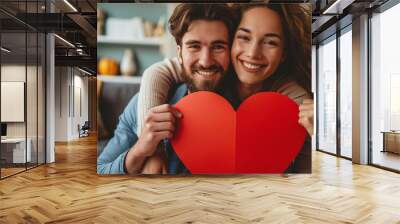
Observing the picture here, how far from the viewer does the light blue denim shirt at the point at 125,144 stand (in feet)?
21.2

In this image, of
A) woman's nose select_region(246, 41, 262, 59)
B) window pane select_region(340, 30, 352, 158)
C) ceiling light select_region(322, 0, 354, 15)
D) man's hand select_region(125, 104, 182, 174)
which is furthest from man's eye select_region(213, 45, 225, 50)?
window pane select_region(340, 30, 352, 158)

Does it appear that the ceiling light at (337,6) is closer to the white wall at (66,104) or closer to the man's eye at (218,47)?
the man's eye at (218,47)

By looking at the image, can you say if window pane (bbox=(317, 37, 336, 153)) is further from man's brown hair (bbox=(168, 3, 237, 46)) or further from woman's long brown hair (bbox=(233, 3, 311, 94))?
man's brown hair (bbox=(168, 3, 237, 46))

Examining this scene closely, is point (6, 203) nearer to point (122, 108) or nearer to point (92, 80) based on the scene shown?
point (122, 108)

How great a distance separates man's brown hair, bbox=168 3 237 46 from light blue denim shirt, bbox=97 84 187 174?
946 millimetres

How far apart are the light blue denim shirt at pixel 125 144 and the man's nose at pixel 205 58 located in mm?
476

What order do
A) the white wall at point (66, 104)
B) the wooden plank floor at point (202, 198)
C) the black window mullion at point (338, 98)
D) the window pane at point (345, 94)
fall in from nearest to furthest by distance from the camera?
the wooden plank floor at point (202, 198)
the window pane at point (345, 94)
the black window mullion at point (338, 98)
the white wall at point (66, 104)

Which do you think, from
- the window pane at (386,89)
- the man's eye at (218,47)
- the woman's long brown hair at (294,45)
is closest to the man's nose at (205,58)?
the man's eye at (218,47)

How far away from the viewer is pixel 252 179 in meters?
6.46

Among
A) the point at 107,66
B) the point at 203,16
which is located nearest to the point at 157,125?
the point at 107,66

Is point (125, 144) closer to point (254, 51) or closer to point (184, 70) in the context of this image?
point (184, 70)

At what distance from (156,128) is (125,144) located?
23.6 inches

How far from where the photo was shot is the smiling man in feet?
21.0

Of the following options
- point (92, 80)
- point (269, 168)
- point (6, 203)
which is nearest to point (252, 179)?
point (269, 168)
